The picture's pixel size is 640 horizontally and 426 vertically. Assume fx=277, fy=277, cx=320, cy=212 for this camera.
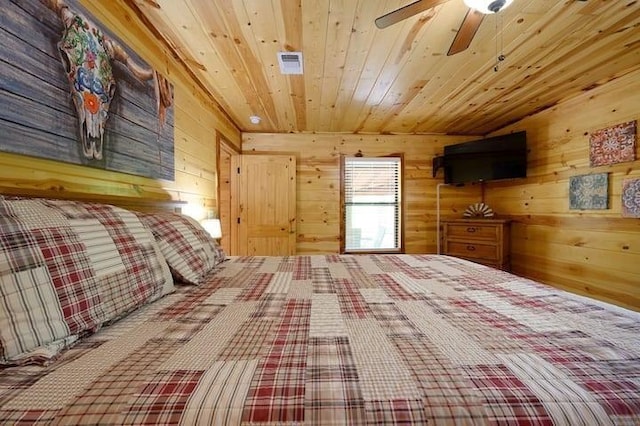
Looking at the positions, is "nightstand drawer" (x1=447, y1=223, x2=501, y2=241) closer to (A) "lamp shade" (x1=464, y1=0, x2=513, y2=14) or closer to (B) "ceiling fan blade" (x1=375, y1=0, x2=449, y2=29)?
(A) "lamp shade" (x1=464, y1=0, x2=513, y2=14)

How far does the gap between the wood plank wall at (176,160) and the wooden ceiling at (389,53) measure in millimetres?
124

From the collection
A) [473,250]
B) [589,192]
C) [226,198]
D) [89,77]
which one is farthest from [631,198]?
[226,198]

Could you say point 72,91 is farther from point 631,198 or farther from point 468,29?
point 631,198

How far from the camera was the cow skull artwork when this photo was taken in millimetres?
1165

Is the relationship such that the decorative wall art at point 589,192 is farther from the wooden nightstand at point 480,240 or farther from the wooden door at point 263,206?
the wooden door at point 263,206

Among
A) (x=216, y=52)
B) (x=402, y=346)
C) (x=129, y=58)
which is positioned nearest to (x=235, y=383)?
(x=402, y=346)

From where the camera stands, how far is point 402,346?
0.76m

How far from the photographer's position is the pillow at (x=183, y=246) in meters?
1.34

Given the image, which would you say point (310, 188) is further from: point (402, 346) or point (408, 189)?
point (402, 346)

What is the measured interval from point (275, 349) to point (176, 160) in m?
1.85

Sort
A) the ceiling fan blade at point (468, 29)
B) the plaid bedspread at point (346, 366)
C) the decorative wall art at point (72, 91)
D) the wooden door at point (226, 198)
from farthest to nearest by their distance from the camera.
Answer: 1. the wooden door at point (226, 198)
2. the ceiling fan blade at point (468, 29)
3. the decorative wall art at point (72, 91)
4. the plaid bedspread at point (346, 366)

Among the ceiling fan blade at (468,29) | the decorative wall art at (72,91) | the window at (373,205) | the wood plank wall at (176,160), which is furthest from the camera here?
the window at (373,205)

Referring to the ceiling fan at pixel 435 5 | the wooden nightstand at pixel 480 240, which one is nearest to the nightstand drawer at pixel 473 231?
the wooden nightstand at pixel 480 240

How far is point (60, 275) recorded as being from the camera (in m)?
0.77
